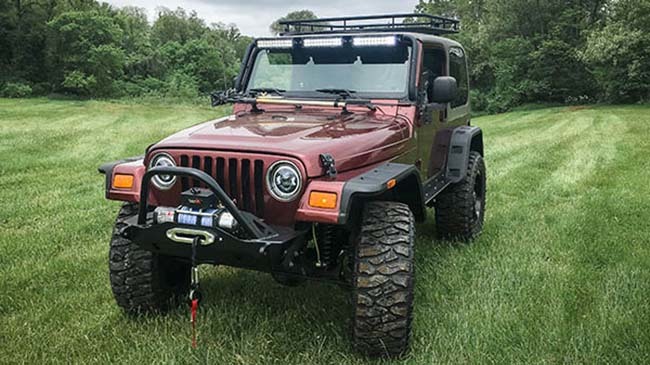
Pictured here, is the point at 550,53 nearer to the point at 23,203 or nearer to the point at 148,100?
the point at 148,100

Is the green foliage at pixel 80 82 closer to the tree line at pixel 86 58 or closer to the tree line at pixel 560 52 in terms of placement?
the tree line at pixel 86 58

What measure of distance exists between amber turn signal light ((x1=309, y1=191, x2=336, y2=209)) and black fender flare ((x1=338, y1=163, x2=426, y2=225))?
5 centimetres

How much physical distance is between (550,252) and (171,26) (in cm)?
6355

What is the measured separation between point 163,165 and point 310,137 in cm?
89

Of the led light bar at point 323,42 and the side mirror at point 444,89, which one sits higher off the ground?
the led light bar at point 323,42

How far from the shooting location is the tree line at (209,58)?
124ft

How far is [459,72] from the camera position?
6.07 metres

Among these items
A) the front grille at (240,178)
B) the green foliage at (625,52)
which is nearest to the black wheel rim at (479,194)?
the front grille at (240,178)

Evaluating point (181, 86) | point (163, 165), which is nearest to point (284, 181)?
point (163, 165)

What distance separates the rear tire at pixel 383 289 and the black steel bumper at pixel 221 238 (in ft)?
1.29

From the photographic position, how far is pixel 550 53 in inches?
1502

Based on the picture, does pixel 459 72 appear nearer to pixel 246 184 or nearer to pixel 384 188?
pixel 384 188

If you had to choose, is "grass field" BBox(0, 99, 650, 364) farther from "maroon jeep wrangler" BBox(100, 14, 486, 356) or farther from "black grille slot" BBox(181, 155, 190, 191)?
"black grille slot" BBox(181, 155, 190, 191)

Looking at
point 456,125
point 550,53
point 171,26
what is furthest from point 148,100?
point 456,125
